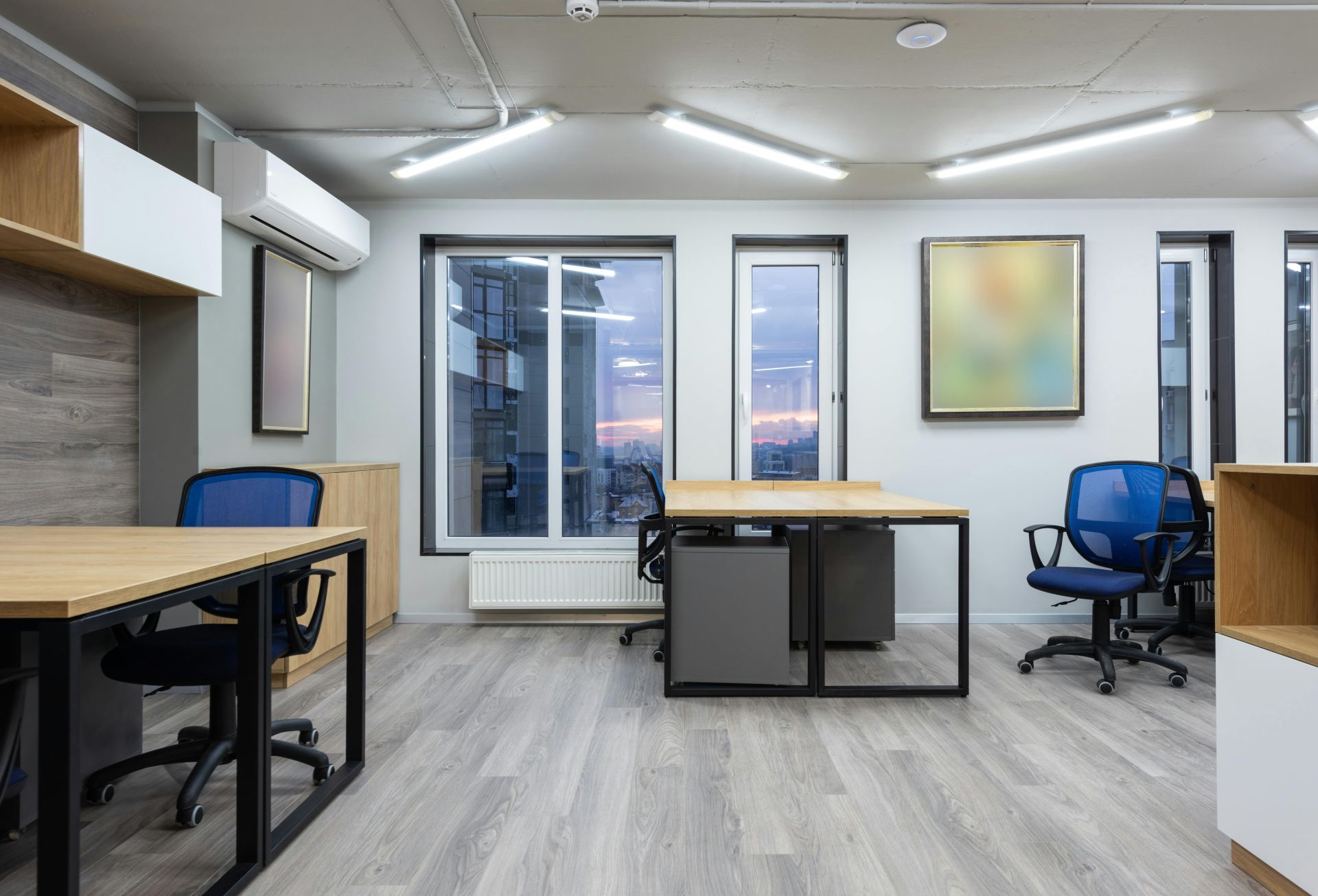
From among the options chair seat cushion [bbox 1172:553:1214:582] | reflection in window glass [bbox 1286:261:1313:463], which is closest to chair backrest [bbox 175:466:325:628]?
chair seat cushion [bbox 1172:553:1214:582]

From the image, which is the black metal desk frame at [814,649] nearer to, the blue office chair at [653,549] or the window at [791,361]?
the blue office chair at [653,549]

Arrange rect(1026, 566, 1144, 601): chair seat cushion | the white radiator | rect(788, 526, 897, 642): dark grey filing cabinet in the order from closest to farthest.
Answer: rect(1026, 566, 1144, 601): chair seat cushion → rect(788, 526, 897, 642): dark grey filing cabinet → the white radiator

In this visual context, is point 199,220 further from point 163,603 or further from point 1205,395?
point 1205,395

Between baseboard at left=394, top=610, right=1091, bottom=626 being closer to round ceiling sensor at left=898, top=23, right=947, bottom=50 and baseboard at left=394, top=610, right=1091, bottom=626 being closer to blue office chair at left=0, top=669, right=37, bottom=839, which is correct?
round ceiling sensor at left=898, top=23, right=947, bottom=50

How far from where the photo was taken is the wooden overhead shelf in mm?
2244

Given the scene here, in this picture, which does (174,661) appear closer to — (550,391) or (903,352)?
(550,391)

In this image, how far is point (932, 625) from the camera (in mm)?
4363

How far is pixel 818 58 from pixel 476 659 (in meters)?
3.22

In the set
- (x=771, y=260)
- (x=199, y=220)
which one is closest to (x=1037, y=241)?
(x=771, y=260)

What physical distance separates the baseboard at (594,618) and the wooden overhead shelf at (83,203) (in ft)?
7.92

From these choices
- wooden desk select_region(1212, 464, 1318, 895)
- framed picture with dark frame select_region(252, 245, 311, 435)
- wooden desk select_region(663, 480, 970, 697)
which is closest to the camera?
wooden desk select_region(1212, 464, 1318, 895)

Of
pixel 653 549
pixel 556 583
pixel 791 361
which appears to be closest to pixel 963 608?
pixel 653 549

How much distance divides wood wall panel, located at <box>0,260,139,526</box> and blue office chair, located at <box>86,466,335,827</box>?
0.71 meters

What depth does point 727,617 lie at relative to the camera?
3.01m
